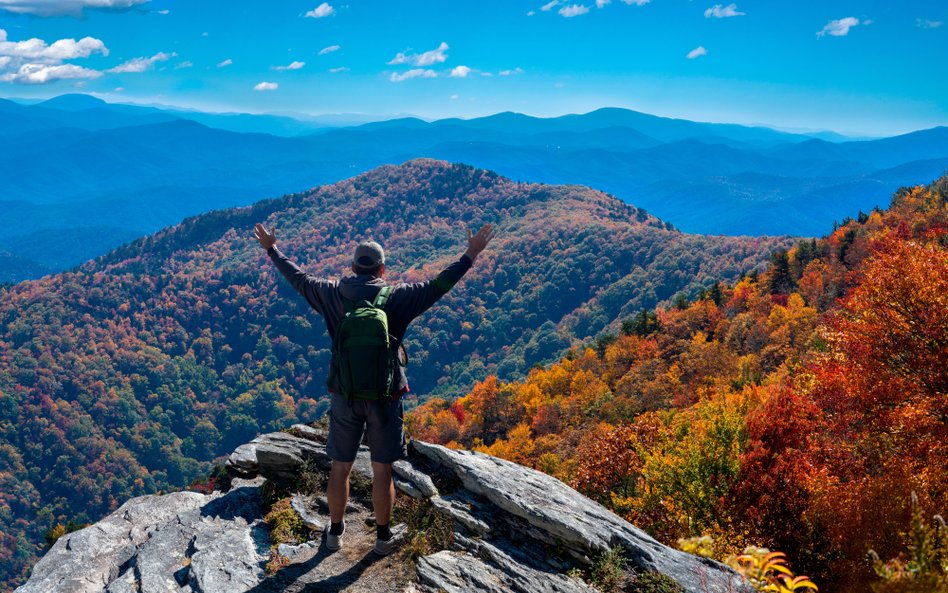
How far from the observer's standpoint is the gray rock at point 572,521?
8.12m

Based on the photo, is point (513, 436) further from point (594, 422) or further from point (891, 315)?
point (891, 315)

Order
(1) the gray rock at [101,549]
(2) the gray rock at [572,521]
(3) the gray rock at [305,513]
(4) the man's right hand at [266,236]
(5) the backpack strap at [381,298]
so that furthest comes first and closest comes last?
(3) the gray rock at [305,513] < (1) the gray rock at [101,549] < (2) the gray rock at [572,521] < (4) the man's right hand at [266,236] < (5) the backpack strap at [381,298]

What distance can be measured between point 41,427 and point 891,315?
188702 mm

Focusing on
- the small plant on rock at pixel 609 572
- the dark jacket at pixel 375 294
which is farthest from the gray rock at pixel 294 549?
the small plant on rock at pixel 609 572

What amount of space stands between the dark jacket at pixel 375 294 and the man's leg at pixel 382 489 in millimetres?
1047

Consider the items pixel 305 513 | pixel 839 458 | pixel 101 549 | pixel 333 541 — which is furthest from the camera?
pixel 839 458

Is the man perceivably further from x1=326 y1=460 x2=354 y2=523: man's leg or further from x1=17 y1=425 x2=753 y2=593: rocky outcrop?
x1=17 y1=425 x2=753 y2=593: rocky outcrop

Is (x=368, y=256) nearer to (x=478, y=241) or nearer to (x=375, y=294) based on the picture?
(x=375, y=294)

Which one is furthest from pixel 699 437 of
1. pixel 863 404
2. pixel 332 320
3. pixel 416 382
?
pixel 416 382

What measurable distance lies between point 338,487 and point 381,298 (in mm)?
2647

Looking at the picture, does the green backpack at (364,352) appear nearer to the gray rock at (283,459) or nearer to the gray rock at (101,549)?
the gray rock at (283,459)

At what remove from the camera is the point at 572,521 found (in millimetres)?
8641

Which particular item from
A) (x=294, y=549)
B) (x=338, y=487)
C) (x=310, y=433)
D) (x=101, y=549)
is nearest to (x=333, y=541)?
(x=294, y=549)

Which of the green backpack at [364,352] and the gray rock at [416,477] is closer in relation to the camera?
the green backpack at [364,352]
